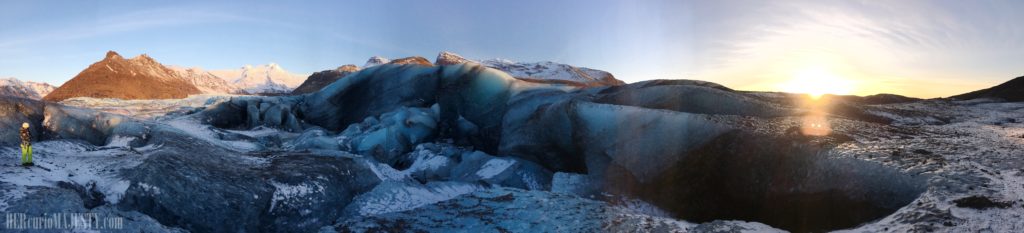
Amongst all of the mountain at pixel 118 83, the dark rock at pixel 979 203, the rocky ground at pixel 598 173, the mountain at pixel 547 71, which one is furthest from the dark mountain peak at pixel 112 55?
the dark rock at pixel 979 203

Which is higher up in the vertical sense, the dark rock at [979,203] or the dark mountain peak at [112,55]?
the dark mountain peak at [112,55]

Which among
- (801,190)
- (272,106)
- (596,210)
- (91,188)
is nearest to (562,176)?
(596,210)

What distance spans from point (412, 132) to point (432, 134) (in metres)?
0.98

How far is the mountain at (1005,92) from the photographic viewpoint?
15789 millimetres

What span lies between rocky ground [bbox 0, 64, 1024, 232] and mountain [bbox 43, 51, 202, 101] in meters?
72.1

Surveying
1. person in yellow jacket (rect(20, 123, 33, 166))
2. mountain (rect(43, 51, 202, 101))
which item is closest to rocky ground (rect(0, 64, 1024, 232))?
person in yellow jacket (rect(20, 123, 33, 166))

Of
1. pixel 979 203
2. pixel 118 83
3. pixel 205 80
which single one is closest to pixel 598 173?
pixel 979 203

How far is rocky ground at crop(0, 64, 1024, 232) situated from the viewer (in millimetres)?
6609

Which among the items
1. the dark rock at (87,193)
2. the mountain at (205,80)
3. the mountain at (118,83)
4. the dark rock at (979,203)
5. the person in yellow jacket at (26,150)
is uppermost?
the mountain at (205,80)

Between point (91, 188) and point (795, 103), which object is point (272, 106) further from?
point (795, 103)

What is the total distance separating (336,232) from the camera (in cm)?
785

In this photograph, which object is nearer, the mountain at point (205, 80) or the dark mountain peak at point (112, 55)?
the dark mountain peak at point (112, 55)

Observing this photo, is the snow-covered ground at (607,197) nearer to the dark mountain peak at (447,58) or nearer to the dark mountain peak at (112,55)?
the dark mountain peak at (112,55)

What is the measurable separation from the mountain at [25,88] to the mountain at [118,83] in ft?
256
